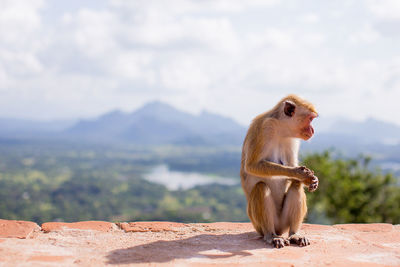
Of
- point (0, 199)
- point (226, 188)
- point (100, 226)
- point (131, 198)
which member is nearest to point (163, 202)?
point (131, 198)

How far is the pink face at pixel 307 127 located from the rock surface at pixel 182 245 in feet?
3.66

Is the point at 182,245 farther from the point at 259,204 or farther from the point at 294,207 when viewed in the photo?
the point at 294,207

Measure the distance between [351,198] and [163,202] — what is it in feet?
245

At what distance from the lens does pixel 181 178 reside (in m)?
145

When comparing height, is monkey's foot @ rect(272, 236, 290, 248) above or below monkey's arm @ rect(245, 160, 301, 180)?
below

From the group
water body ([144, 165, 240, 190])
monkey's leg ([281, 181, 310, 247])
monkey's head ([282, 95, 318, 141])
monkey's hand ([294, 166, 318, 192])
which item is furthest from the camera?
water body ([144, 165, 240, 190])

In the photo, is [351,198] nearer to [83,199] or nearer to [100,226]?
[100,226]

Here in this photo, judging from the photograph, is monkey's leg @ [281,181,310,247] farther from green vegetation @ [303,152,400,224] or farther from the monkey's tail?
green vegetation @ [303,152,400,224]

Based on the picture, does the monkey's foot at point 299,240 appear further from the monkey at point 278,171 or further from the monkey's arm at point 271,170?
the monkey's arm at point 271,170

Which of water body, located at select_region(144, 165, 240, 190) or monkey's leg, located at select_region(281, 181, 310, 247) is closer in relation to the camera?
monkey's leg, located at select_region(281, 181, 310, 247)

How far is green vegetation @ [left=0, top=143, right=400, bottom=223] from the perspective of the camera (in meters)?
21.1

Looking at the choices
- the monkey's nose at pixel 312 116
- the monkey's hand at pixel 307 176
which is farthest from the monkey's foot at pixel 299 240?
the monkey's nose at pixel 312 116

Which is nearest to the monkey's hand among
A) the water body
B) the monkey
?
the monkey

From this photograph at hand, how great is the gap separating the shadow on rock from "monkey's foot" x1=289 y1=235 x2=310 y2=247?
0.31 m
